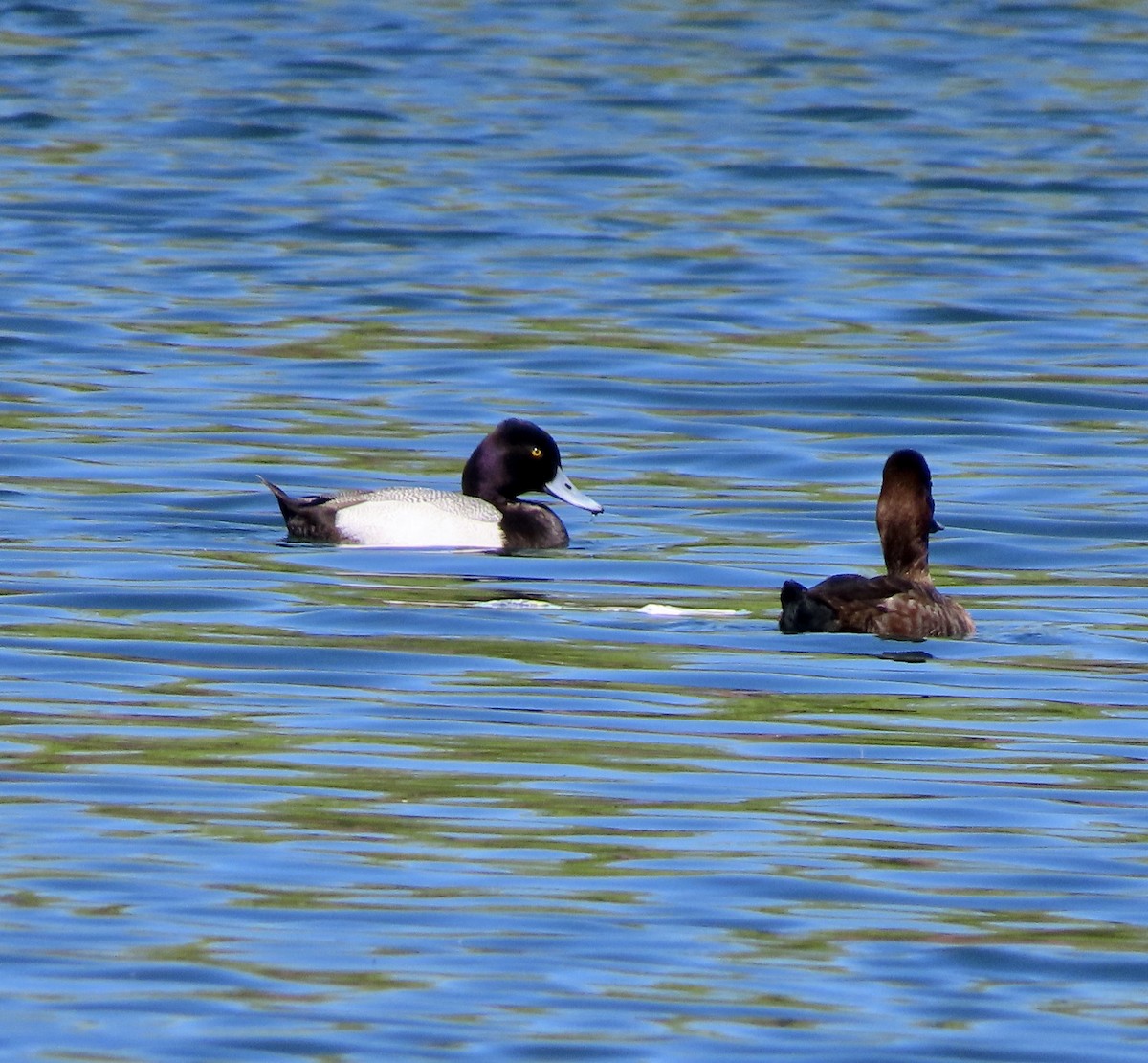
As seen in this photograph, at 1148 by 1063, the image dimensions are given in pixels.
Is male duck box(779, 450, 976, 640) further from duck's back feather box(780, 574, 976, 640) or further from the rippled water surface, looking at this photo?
the rippled water surface

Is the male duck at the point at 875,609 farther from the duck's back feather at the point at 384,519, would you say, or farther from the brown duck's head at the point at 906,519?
the duck's back feather at the point at 384,519

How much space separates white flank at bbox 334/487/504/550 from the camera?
42.5 feet

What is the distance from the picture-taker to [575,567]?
13.0m

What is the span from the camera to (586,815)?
7.66 metres

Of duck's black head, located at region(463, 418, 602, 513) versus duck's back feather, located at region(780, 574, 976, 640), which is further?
duck's black head, located at region(463, 418, 602, 513)

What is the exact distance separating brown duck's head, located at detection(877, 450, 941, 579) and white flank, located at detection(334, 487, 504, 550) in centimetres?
266

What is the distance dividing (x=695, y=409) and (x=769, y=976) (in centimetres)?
1113

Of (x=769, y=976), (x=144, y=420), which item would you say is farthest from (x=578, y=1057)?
(x=144, y=420)

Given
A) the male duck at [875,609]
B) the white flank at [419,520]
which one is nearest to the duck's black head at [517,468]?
the white flank at [419,520]

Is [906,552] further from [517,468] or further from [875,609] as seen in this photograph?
[517,468]

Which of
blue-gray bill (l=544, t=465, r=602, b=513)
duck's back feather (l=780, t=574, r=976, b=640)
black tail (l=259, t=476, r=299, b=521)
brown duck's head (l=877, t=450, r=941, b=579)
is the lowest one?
blue-gray bill (l=544, t=465, r=602, b=513)

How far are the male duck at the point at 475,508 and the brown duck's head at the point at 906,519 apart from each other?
2.66 metres

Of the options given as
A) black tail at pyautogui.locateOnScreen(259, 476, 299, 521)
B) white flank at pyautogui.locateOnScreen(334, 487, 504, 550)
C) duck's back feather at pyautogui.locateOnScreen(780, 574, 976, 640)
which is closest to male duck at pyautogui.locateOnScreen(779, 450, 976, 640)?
duck's back feather at pyautogui.locateOnScreen(780, 574, 976, 640)

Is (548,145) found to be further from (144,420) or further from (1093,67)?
(144,420)
